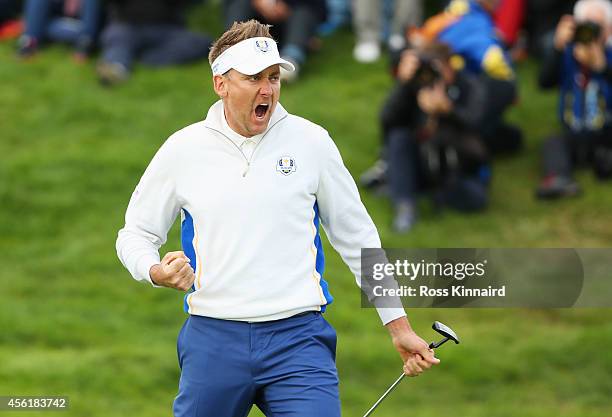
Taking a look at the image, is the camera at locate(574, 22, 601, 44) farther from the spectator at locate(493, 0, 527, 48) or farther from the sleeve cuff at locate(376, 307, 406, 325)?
the sleeve cuff at locate(376, 307, 406, 325)

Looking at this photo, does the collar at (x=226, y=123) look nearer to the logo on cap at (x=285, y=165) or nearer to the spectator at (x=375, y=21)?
the logo on cap at (x=285, y=165)

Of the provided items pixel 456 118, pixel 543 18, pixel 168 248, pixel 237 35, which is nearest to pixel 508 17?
pixel 543 18

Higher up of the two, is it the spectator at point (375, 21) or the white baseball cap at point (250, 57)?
the spectator at point (375, 21)

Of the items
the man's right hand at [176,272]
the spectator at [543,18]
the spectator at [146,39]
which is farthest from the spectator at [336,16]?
the man's right hand at [176,272]

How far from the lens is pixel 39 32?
1330 cm

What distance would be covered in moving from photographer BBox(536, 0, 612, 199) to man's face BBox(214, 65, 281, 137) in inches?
224

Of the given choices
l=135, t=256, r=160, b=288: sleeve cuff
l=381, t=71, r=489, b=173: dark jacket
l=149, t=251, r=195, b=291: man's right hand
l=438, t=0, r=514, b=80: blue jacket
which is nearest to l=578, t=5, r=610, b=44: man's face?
l=438, t=0, r=514, b=80: blue jacket

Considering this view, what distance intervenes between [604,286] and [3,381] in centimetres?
446

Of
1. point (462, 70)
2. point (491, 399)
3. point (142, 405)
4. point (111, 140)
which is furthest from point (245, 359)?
point (111, 140)

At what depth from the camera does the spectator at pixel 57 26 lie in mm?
→ 12945

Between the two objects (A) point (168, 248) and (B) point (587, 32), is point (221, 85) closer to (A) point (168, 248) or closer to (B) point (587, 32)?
(A) point (168, 248)

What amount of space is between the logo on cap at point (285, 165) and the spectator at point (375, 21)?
722 centimetres

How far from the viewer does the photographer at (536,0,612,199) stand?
10508 mm

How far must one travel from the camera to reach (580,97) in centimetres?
1077
